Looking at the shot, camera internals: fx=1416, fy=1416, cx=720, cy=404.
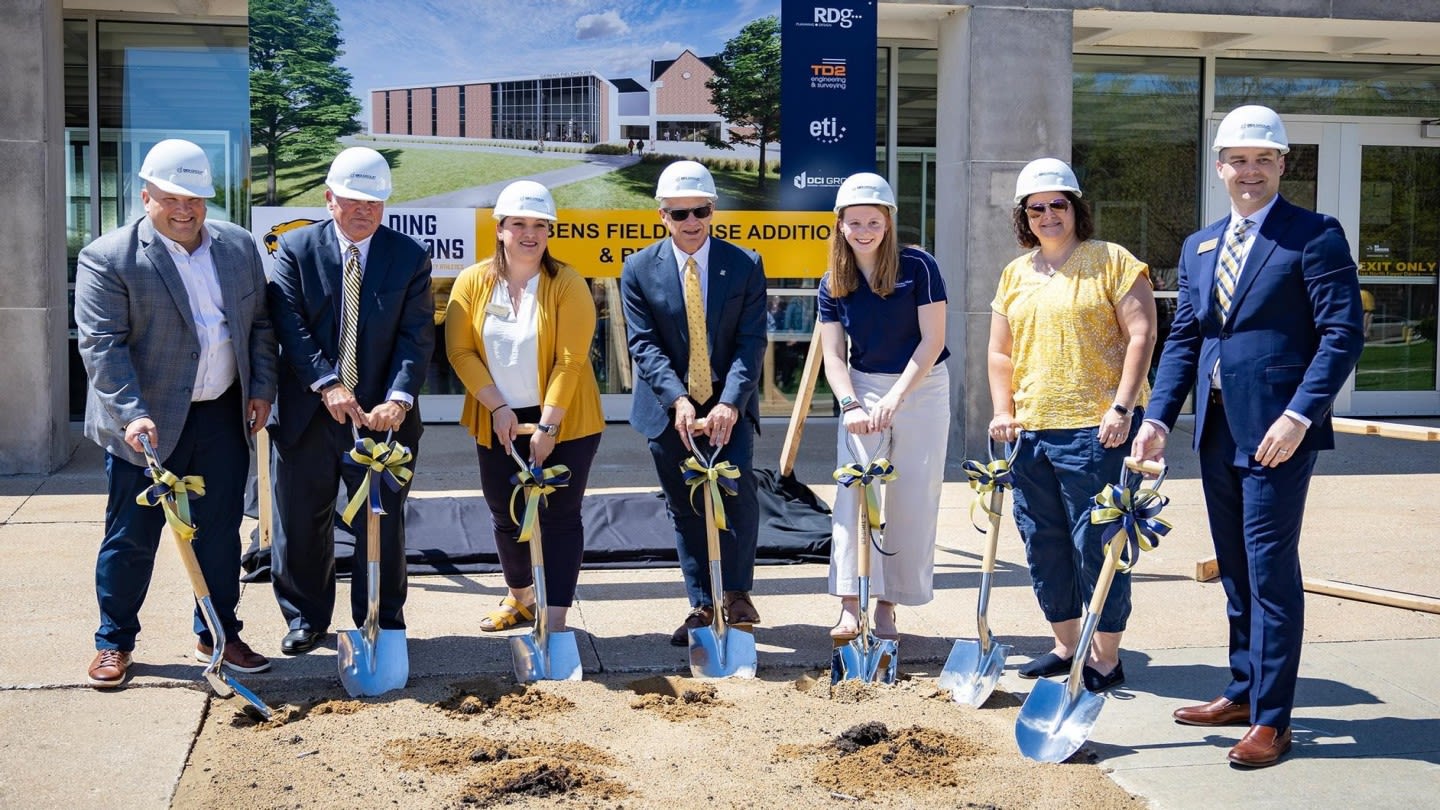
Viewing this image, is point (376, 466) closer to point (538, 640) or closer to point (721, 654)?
point (538, 640)

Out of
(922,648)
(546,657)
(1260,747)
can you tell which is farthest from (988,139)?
(1260,747)

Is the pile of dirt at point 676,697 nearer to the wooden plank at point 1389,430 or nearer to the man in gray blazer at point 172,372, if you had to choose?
the man in gray blazer at point 172,372

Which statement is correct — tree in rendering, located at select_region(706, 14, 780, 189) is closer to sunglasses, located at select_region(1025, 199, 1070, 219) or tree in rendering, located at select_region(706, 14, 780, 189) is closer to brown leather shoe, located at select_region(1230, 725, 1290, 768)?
sunglasses, located at select_region(1025, 199, 1070, 219)

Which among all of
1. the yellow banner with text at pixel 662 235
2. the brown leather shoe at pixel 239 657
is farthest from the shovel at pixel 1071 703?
the yellow banner with text at pixel 662 235

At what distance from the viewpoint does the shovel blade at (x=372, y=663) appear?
497cm

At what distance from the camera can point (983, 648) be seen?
507 centimetres

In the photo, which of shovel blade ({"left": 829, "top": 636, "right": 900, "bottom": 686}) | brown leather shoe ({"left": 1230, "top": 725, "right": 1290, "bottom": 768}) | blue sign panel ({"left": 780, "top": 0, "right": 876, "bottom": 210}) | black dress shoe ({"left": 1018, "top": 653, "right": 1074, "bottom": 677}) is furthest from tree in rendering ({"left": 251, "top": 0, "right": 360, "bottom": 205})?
brown leather shoe ({"left": 1230, "top": 725, "right": 1290, "bottom": 768})

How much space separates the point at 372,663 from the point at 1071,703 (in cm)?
243

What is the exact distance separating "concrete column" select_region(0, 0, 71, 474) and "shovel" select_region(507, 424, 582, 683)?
501 cm

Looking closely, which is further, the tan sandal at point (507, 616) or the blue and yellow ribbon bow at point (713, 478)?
the tan sandal at point (507, 616)

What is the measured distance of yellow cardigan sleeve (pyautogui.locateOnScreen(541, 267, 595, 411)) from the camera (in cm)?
527

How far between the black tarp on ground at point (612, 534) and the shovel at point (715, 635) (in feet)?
5.49

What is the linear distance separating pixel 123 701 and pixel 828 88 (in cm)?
550

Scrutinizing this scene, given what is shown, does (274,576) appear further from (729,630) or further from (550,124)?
(550,124)
